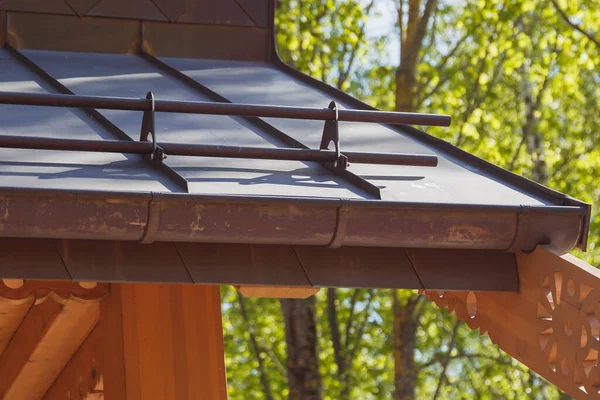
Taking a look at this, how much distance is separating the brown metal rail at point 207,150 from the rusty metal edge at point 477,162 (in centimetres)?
35

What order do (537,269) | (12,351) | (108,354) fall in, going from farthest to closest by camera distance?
1. (12,351)
2. (108,354)
3. (537,269)

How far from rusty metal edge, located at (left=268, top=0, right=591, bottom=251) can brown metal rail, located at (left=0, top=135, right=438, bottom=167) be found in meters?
0.35

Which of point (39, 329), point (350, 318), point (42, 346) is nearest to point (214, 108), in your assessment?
point (39, 329)

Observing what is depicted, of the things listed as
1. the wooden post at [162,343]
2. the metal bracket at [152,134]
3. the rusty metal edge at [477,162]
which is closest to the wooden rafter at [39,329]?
the wooden post at [162,343]

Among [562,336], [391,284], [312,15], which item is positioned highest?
[312,15]

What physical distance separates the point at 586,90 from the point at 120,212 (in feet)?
51.1

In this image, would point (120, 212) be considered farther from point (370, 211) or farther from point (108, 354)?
point (108, 354)

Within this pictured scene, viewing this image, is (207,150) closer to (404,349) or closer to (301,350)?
(301,350)

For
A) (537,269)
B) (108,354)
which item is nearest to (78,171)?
(108,354)

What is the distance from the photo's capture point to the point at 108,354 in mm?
4176

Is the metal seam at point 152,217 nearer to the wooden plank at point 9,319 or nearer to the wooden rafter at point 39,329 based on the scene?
the wooden rafter at point 39,329

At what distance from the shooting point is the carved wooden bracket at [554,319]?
3.26 meters

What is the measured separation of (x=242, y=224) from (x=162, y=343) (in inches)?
44.8

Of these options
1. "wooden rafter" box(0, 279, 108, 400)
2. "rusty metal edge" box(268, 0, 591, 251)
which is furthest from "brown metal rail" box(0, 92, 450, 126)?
"wooden rafter" box(0, 279, 108, 400)
